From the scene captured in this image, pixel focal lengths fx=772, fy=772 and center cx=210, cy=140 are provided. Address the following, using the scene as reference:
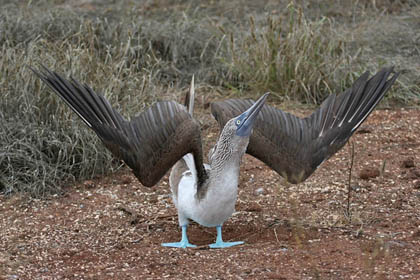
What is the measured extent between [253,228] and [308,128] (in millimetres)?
871

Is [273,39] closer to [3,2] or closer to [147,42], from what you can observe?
[147,42]

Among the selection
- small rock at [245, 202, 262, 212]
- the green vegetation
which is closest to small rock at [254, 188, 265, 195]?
small rock at [245, 202, 262, 212]

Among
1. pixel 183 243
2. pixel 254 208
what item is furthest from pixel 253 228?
pixel 183 243

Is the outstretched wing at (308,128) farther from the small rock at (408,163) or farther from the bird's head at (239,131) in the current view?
the small rock at (408,163)

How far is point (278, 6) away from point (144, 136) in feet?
19.9

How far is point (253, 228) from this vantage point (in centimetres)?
591

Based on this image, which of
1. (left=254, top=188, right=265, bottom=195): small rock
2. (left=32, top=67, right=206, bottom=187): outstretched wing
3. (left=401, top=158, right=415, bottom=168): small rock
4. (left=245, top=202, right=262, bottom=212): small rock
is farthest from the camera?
(left=401, top=158, right=415, bottom=168): small rock

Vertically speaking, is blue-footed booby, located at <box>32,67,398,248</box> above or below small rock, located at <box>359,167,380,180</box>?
above

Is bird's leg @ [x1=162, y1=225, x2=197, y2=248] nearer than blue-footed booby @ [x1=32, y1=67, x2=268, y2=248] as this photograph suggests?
No

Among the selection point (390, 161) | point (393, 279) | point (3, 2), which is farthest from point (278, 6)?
point (393, 279)

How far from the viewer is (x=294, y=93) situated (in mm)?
8531

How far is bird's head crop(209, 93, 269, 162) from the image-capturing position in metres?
5.15

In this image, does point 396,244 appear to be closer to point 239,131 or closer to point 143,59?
point 239,131

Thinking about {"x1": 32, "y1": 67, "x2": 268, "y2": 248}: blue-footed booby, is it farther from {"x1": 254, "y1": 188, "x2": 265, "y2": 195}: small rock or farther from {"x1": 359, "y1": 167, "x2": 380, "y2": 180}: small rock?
{"x1": 359, "y1": 167, "x2": 380, "y2": 180}: small rock
